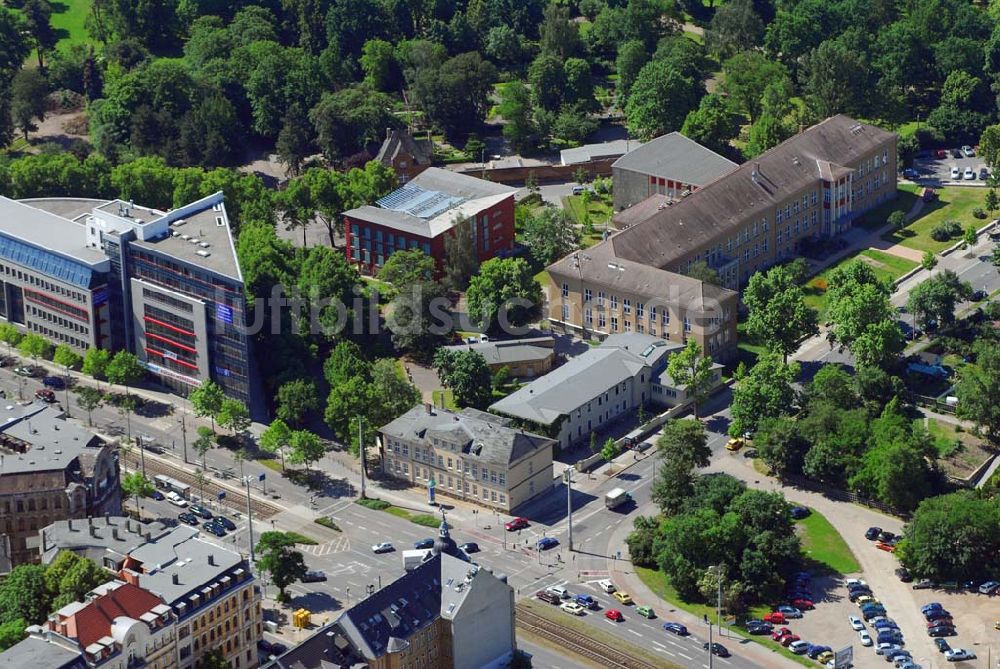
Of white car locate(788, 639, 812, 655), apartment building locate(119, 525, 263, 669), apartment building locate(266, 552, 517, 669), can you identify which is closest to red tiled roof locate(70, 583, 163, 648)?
apartment building locate(119, 525, 263, 669)

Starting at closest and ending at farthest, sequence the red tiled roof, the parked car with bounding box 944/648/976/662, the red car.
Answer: the red tiled roof, the parked car with bounding box 944/648/976/662, the red car

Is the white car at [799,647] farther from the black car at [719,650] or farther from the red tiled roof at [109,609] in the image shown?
the red tiled roof at [109,609]

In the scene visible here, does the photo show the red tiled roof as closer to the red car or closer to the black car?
the black car

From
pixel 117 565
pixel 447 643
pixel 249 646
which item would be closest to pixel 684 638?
pixel 447 643

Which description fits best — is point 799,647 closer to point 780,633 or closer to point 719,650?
point 780,633

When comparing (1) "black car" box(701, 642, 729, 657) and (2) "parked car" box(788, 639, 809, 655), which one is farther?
(1) "black car" box(701, 642, 729, 657)

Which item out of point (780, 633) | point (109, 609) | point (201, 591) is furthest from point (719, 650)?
point (109, 609)
